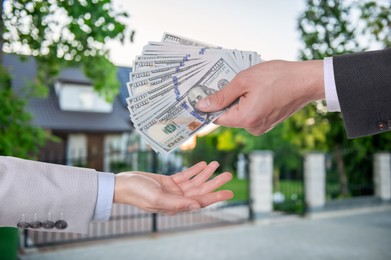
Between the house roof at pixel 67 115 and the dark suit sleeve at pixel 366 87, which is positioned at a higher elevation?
the house roof at pixel 67 115

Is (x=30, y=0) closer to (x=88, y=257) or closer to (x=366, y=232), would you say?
(x=88, y=257)

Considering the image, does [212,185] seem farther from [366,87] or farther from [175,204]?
[366,87]

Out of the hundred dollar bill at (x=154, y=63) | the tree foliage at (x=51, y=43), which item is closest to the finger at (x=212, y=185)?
the hundred dollar bill at (x=154, y=63)

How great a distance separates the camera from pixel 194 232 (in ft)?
23.7

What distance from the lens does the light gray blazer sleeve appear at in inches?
41.5

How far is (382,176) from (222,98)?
10350mm

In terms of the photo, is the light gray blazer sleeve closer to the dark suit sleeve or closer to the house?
the dark suit sleeve

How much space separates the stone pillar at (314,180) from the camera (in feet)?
29.1

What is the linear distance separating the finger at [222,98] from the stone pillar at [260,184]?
278 inches

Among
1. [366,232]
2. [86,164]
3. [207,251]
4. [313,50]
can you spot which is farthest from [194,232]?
[86,164]

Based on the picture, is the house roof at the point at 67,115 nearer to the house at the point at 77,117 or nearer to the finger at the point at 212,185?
the house at the point at 77,117

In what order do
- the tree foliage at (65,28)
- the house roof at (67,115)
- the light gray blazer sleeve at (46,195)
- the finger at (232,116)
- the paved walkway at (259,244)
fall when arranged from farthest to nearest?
the house roof at (67,115) < the paved walkway at (259,244) < the tree foliage at (65,28) < the finger at (232,116) < the light gray blazer sleeve at (46,195)

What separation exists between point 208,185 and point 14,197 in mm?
538

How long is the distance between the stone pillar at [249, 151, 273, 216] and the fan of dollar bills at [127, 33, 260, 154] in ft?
22.9
